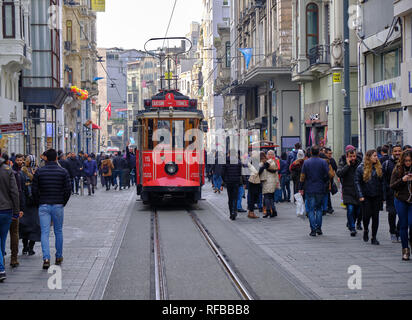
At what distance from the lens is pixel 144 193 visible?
68.9ft

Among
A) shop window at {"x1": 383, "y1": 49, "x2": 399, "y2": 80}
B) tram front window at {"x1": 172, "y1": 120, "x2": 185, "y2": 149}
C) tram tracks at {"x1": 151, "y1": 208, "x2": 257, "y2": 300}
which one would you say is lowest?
tram tracks at {"x1": 151, "y1": 208, "x2": 257, "y2": 300}

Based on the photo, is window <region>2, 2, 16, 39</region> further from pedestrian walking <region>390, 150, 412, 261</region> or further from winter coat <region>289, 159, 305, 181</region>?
pedestrian walking <region>390, 150, 412, 261</region>

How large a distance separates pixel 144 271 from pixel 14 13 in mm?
21514

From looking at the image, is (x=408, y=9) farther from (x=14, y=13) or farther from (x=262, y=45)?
(x=262, y=45)

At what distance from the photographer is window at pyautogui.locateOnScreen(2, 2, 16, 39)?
2872cm

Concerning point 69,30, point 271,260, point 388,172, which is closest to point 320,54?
point 388,172

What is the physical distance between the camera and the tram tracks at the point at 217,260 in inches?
326

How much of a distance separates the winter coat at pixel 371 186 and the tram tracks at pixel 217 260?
2736 mm

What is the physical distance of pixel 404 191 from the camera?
10.3 m

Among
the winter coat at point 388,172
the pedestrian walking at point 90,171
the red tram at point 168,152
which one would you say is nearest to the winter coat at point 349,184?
the winter coat at point 388,172

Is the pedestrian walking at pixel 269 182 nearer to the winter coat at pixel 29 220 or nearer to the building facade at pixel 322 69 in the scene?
the winter coat at pixel 29 220

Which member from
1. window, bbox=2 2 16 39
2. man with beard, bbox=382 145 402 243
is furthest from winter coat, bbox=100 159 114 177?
man with beard, bbox=382 145 402 243

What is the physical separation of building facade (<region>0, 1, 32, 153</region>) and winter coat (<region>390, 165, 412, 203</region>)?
65.0ft

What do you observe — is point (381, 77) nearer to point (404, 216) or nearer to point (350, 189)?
point (350, 189)
